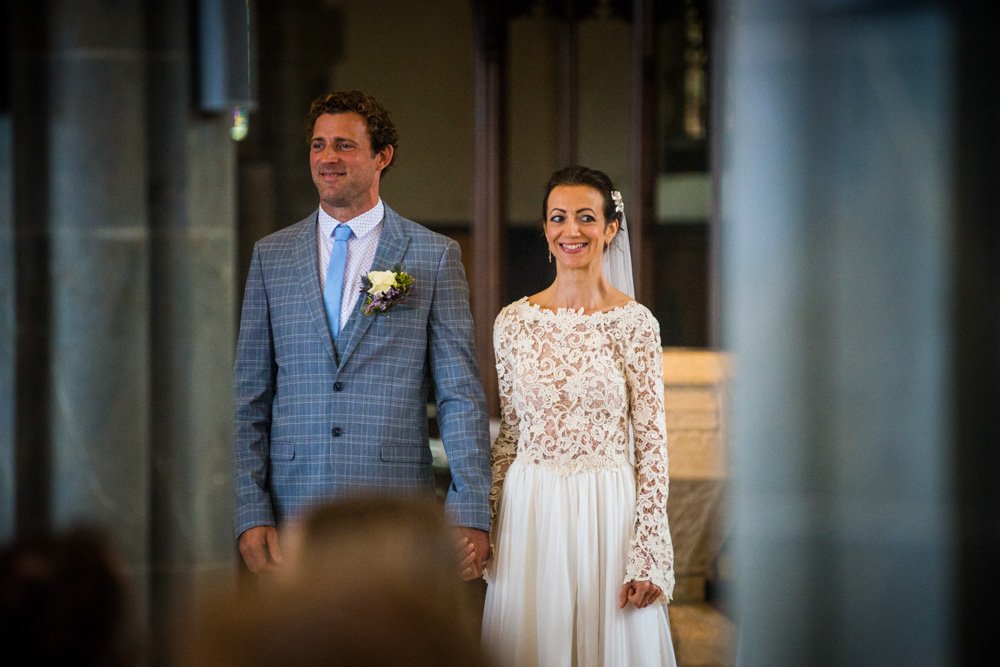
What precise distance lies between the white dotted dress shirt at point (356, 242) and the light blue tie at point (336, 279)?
1 cm

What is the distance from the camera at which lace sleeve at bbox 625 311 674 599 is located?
334 centimetres

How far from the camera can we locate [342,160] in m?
3.36

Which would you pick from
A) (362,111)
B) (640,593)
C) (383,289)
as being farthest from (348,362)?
(640,593)

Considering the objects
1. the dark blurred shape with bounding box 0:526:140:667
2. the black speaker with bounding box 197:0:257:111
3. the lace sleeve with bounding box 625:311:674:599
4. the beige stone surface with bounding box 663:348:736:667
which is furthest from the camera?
the beige stone surface with bounding box 663:348:736:667

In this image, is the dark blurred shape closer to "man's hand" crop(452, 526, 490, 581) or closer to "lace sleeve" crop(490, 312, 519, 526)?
"man's hand" crop(452, 526, 490, 581)

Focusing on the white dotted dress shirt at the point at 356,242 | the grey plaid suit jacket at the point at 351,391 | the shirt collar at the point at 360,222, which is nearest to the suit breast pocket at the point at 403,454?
the grey plaid suit jacket at the point at 351,391

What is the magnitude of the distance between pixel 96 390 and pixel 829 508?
8.04 feet

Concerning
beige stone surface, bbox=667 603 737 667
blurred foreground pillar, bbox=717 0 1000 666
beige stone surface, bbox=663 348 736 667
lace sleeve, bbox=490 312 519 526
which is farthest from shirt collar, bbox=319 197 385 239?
beige stone surface, bbox=667 603 737 667

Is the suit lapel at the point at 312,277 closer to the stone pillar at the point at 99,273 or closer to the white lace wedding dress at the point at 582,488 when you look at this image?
the white lace wedding dress at the point at 582,488

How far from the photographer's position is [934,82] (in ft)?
6.87

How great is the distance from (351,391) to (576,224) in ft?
Answer: 2.54

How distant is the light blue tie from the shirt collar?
0.7 inches

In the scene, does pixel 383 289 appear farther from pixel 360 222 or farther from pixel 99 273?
pixel 99 273

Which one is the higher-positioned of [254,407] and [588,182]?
[588,182]
